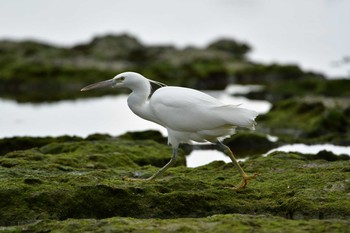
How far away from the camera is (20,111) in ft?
129

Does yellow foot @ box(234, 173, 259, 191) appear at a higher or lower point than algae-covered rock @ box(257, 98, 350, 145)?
lower

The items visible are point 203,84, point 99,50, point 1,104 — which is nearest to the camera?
point 1,104

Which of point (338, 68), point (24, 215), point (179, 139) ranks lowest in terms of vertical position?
point (24, 215)

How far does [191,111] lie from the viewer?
427 inches

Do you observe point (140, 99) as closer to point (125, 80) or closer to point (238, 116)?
point (125, 80)

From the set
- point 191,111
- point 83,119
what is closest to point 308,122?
point 83,119

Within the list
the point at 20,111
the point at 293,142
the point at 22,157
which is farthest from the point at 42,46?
the point at 22,157

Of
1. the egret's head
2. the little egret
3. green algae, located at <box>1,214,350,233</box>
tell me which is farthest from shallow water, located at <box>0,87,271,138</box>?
green algae, located at <box>1,214,350,233</box>

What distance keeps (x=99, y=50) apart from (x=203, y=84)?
2222cm

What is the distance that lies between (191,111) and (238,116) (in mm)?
714

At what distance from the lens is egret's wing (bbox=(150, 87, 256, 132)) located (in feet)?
35.5

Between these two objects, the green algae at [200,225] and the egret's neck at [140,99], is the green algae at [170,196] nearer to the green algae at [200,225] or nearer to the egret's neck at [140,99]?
the green algae at [200,225]

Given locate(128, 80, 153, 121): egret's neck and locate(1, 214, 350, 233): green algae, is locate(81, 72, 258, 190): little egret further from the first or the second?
locate(1, 214, 350, 233): green algae

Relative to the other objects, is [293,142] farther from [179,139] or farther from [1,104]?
[1,104]
